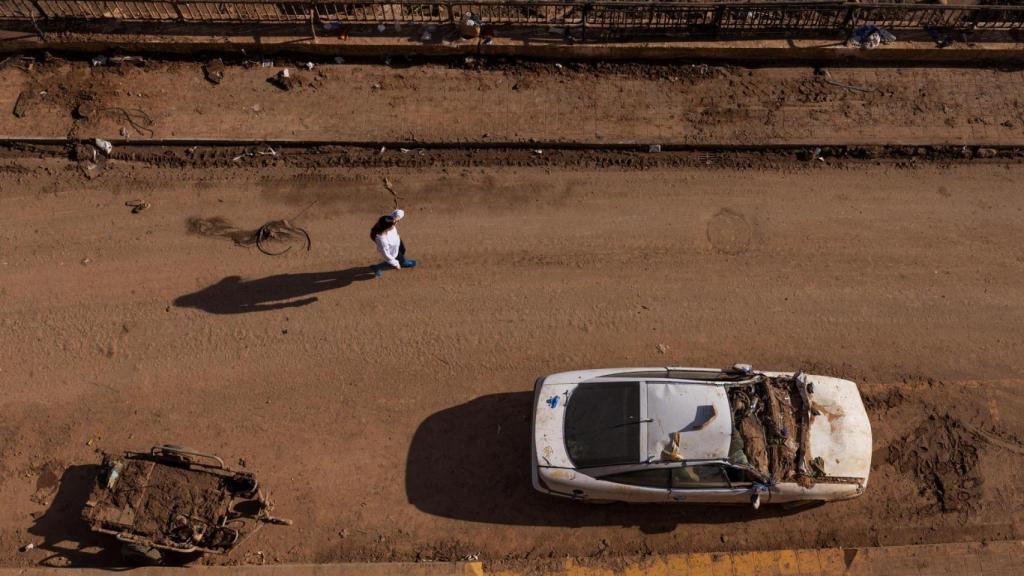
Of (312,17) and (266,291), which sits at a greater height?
(312,17)

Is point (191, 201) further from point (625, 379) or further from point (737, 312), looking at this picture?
point (737, 312)

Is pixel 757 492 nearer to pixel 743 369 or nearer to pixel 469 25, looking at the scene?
pixel 743 369

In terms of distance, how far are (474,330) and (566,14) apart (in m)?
6.59

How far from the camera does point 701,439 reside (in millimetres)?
7648

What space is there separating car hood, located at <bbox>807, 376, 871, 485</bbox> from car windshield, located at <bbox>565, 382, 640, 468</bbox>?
2280 mm

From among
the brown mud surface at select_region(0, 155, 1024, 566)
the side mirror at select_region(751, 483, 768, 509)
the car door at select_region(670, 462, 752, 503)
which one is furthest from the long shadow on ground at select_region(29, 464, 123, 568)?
the side mirror at select_region(751, 483, 768, 509)

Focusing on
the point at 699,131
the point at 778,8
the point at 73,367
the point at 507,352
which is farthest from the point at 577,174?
the point at 73,367

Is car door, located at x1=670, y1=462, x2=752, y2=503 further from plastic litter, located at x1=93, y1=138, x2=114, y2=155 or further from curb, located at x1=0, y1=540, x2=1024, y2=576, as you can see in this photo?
plastic litter, located at x1=93, y1=138, x2=114, y2=155

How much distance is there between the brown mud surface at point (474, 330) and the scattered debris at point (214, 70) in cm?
202

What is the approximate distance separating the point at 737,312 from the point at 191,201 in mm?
9175

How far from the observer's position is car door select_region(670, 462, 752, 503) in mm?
7621

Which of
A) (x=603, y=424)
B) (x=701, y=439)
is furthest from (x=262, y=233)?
(x=701, y=439)

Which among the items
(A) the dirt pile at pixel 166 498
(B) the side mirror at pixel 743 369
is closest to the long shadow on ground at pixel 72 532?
(A) the dirt pile at pixel 166 498

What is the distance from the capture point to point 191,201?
10719 mm
